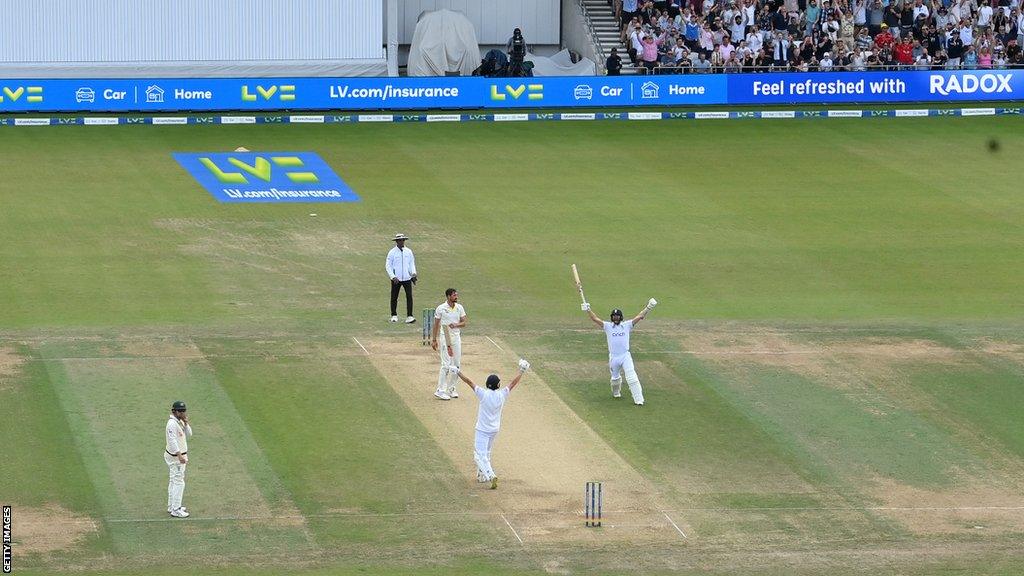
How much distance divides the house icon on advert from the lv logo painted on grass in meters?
4.56

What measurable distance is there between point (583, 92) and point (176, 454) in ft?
106

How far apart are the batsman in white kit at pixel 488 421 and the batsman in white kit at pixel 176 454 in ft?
12.9

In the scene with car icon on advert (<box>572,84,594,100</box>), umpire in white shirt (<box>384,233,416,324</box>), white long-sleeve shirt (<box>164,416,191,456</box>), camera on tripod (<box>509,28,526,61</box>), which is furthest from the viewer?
camera on tripod (<box>509,28,526,61</box>)

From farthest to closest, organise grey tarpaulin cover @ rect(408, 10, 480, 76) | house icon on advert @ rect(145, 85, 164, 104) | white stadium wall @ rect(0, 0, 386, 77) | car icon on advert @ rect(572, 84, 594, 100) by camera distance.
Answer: grey tarpaulin cover @ rect(408, 10, 480, 76) < car icon on advert @ rect(572, 84, 594, 100) < white stadium wall @ rect(0, 0, 386, 77) < house icon on advert @ rect(145, 85, 164, 104)

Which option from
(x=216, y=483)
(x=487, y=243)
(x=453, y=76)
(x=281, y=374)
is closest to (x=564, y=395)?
(x=281, y=374)

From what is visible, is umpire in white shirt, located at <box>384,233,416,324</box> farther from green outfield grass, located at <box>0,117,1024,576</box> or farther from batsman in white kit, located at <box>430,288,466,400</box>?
batsman in white kit, located at <box>430,288,466,400</box>

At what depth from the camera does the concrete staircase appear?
188 feet

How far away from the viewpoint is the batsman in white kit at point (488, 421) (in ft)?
79.4

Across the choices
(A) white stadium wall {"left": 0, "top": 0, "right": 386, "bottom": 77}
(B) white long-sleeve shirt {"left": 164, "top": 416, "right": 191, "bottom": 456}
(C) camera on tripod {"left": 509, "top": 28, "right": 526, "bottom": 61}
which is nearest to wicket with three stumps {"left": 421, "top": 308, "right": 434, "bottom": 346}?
(B) white long-sleeve shirt {"left": 164, "top": 416, "right": 191, "bottom": 456}

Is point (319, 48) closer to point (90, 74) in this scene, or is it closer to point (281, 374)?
point (90, 74)

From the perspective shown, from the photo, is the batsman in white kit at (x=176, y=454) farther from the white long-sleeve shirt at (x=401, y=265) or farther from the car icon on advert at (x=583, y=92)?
the car icon on advert at (x=583, y=92)

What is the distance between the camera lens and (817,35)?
5697 cm

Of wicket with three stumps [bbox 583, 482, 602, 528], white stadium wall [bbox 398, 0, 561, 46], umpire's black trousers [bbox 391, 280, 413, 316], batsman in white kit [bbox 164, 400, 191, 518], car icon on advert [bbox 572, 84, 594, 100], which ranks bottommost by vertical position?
wicket with three stumps [bbox 583, 482, 602, 528]

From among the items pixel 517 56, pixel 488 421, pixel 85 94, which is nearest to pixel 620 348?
pixel 488 421
